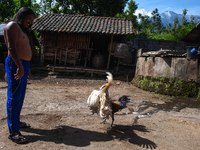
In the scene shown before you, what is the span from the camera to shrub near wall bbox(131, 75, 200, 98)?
19.0 feet

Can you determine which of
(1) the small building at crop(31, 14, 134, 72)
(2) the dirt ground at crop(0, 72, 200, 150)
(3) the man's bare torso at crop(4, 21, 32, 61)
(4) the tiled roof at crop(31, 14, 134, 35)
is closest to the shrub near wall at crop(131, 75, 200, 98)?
(2) the dirt ground at crop(0, 72, 200, 150)

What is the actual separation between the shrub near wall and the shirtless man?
5.41m

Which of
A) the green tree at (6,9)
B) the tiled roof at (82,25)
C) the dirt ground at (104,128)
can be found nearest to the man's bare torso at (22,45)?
the dirt ground at (104,128)

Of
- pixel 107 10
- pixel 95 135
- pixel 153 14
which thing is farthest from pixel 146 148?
pixel 153 14

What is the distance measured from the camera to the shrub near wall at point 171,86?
579 cm

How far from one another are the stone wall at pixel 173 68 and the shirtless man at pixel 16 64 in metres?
5.42

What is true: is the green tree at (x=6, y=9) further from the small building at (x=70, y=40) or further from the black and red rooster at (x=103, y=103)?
the black and red rooster at (x=103, y=103)

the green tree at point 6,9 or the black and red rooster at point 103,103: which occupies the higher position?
the green tree at point 6,9

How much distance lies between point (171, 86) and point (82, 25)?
22.8ft

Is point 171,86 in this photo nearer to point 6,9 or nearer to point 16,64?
point 16,64

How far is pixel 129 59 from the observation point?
1443 cm

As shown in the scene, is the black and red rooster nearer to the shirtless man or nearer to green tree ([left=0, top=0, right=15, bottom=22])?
the shirtless man

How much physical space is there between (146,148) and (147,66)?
200 inches

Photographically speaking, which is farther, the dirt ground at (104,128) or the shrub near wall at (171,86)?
the shrub near wall at (171,86)
